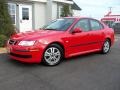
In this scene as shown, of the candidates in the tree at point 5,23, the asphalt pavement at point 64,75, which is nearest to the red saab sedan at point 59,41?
the asphalt pavement at point 64,75

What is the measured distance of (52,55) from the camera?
7180 mm

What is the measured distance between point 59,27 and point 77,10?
2040 cm

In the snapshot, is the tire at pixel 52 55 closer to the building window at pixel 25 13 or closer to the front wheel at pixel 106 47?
the front wheel at pixel 106 47

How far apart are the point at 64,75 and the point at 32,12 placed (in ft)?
40.7

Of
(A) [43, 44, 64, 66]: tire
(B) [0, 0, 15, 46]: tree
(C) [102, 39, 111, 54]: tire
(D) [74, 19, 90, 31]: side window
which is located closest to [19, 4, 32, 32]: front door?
(B) [0, 0, 15, 46]: tree

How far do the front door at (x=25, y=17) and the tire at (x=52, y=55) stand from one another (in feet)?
33.9

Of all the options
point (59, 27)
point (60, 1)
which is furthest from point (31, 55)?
point (60, 1)

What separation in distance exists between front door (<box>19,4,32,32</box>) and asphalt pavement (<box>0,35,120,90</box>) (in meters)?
9.22

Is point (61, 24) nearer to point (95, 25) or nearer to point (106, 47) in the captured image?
point (95, 25)

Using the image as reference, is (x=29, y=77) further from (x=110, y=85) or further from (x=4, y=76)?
(x=110, y=85)

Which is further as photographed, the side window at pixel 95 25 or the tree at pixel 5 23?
the tree at pixel 5 23

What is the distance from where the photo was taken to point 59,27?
8.01m

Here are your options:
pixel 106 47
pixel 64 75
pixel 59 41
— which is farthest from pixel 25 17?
pixel 64 75

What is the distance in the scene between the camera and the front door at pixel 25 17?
56.4ft
